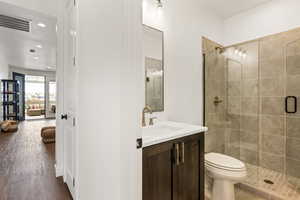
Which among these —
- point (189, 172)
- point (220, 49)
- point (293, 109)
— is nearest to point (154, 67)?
point (189, 172)

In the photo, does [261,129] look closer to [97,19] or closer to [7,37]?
[97,19]

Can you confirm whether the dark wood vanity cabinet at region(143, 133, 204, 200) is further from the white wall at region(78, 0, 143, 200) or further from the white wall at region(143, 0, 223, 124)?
the white wall at region(143, 0, 223, 124)

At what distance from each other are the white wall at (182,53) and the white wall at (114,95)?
0.98 meters

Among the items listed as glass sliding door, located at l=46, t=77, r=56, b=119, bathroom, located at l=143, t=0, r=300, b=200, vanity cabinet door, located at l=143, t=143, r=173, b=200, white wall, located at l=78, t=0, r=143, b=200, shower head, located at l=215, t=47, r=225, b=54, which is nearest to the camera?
white wall, located at l=78, t=0, r=143, b=200

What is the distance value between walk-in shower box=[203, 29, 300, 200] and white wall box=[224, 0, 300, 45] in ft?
0.40

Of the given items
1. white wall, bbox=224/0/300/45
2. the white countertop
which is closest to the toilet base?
the white countertop

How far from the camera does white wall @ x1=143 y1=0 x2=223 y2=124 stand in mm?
2061

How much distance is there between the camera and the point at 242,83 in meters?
2.82

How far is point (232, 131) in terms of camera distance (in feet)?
9.65

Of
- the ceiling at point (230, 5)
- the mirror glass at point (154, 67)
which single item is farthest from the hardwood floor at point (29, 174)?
the ceiling at point (230, 5)

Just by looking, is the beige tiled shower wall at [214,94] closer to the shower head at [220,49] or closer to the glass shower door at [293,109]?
the shower head at [220,49]

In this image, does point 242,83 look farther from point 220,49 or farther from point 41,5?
point 41,5

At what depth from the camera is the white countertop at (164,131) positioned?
1148 mm

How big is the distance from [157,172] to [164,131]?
60 centimetres
